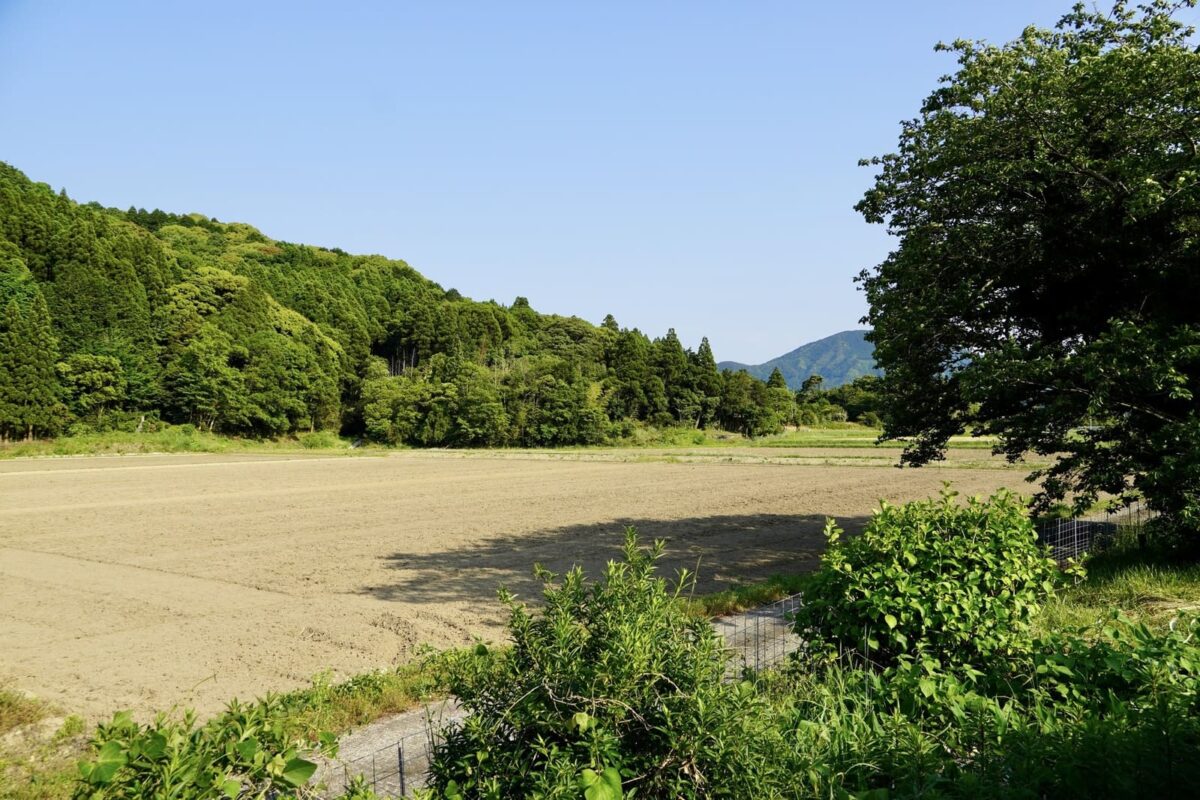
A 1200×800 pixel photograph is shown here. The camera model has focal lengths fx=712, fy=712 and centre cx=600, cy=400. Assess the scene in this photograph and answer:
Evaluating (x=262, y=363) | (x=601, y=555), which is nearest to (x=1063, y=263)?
(x=601, y=555)

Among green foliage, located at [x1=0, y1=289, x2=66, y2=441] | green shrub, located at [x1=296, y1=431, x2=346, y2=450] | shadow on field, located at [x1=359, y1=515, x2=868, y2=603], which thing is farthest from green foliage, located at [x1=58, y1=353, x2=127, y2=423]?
shadow on field, located at [x1=359, y1=515, x2=868, y2=603]

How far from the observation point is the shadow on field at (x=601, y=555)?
37.5ft

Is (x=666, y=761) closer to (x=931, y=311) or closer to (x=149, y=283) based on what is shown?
(x=931, y=311)

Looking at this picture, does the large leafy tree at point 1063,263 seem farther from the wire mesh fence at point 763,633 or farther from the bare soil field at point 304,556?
the bare soil field at point 304,556

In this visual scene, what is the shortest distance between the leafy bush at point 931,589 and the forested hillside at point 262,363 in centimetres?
5996

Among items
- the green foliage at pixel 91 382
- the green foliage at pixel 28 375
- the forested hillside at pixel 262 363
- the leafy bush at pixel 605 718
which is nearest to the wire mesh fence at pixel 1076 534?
the leafy bush at pixel 605 718

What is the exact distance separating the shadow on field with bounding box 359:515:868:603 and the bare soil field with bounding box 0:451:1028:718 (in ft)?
0.28

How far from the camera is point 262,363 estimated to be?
64.8 metres

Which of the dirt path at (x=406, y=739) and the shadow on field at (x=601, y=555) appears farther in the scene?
the shadow on field at (x=601, y=555)

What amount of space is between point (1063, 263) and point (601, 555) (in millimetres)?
9259

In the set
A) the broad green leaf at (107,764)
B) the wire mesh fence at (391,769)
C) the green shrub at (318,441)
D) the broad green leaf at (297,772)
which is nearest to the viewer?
the broad green leaf at (107,764)

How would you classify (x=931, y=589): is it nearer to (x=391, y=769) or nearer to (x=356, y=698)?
(x=391, y=769)

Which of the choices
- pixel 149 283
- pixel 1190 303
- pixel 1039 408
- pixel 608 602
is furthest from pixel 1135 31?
pixel 149 283

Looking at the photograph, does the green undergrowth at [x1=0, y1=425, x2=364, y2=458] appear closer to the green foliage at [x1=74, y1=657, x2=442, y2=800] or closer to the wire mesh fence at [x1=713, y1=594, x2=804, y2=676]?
the wire mesh fence at [x1=713, y1=594, x2=804, y2=676]
